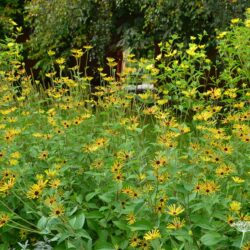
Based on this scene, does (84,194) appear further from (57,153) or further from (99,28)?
(99,28)

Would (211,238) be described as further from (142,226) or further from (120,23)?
(120,23)

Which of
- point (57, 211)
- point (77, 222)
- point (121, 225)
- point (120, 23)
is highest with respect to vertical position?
point (57, 211)

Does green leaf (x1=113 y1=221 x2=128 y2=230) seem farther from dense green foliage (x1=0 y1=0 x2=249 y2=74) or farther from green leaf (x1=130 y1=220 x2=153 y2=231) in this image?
dense green foliage (x1=0 y1=0 x2=249 y2=74)

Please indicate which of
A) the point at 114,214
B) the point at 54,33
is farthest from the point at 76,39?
the point at 114,214

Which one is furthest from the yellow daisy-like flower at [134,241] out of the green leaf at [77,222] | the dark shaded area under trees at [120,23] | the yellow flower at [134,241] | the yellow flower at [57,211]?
the dark shaded area under trees at [120,23]

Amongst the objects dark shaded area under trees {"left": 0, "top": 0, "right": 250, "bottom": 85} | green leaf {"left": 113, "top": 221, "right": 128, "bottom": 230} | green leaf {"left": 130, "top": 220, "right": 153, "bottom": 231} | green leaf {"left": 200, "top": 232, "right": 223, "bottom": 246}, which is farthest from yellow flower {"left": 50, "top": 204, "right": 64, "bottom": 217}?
dark shaded area under trees {"left": 0, "top": 0, "right": 250, "bottom": 85}

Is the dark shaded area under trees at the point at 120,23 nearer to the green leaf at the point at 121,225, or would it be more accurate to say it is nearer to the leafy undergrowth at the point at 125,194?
the leafy undergrowth at the point at 125,194

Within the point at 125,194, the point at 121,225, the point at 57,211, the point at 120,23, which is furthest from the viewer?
the point at 120,23

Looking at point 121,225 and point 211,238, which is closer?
point 211,238

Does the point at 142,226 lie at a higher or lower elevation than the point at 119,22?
higher

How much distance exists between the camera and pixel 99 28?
7.90 metres

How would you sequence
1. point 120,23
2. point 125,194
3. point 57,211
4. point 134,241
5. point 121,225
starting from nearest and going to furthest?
1. point 57,211
2. point 134,241
3. point 121,225
4. point 125,194
5. point 120,23

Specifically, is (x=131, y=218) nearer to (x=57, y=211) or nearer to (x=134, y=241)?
(x=134, y=241)

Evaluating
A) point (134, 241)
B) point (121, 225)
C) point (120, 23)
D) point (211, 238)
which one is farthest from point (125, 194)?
point (120, 23)
